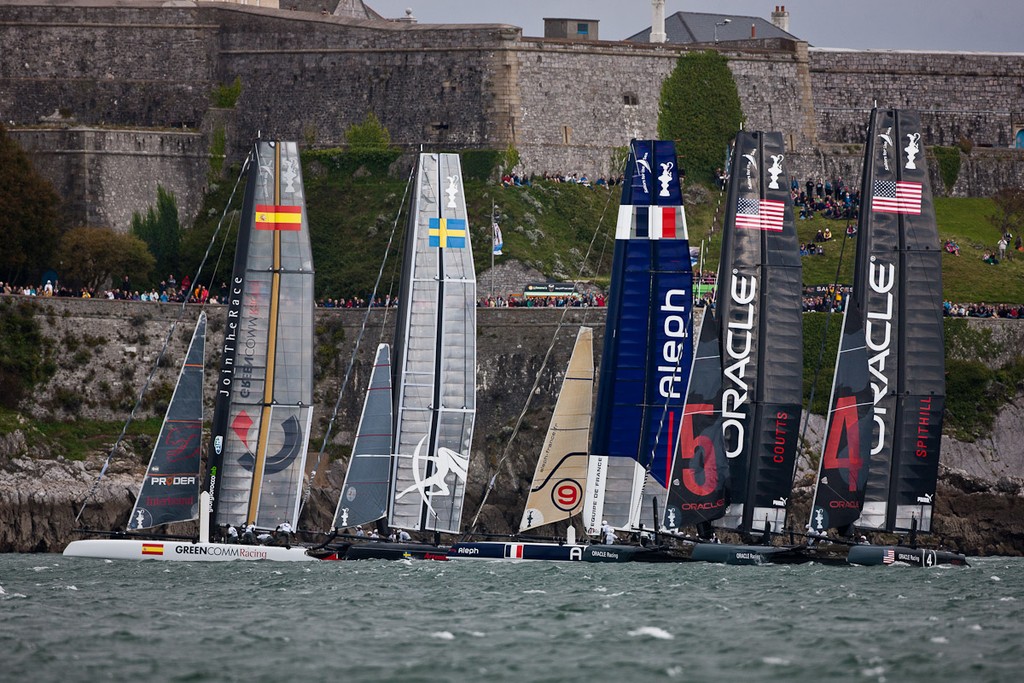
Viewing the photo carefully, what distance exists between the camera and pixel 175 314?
74875 millimetres

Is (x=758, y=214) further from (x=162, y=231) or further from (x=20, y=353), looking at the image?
(x=162, y=231)

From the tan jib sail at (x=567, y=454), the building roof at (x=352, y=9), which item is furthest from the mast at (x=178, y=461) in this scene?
the building roof at (x=352, y=9)

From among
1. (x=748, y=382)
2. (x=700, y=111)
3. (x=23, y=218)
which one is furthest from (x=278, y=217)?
(x=700, y=111)

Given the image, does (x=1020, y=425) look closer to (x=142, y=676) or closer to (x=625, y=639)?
(x=625, y=639)

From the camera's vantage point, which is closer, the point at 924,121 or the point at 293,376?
the point at 293,376

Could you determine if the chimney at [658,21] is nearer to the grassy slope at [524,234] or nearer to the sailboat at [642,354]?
the grassy slope at [524,234]

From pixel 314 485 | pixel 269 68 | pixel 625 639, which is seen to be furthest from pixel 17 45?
pixel 625 639

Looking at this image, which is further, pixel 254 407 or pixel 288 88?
pixel 288 88

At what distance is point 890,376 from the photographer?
189ft

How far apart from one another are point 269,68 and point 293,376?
3862cm

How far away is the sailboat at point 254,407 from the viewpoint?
54000 millimetres

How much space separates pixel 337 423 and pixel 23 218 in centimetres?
1346


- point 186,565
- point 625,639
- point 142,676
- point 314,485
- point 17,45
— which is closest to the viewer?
point 142,676

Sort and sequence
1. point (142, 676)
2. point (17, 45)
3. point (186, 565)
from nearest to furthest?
point (142, 676), point (186, 565), point (17, 45)
